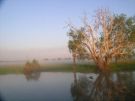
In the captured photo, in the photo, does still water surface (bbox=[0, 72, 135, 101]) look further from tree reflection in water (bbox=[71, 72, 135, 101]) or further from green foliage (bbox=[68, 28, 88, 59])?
green foliage (bbox=[68, 28, 88, 59])

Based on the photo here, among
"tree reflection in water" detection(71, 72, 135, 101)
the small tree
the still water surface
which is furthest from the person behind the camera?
the small tree

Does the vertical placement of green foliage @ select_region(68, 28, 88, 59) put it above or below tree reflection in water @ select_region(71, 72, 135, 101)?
above

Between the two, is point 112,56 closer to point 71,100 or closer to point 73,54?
point 73,54

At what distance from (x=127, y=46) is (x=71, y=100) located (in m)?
19.6

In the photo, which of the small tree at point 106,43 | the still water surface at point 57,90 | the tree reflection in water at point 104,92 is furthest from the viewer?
the small tree at point 106,43

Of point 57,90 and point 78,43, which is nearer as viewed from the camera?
point 57,90

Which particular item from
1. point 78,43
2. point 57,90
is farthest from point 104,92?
point 78,43

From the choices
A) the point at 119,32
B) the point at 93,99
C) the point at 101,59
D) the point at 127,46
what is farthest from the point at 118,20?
the point at 93,99

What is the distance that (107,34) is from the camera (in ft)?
95.1

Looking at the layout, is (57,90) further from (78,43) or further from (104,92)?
(78,43)

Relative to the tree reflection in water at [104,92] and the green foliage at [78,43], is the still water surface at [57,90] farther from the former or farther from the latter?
the green foliage at [78,43]

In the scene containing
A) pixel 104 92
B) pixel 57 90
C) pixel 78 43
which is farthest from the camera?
pixel 78 43

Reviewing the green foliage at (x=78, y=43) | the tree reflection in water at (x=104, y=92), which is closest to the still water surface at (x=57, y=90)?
the tree reflection in water at (x=104, y=92)

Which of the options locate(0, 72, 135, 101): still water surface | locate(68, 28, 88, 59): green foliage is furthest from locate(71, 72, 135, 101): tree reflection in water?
locate(68, 28, 88, 59): green foliage
